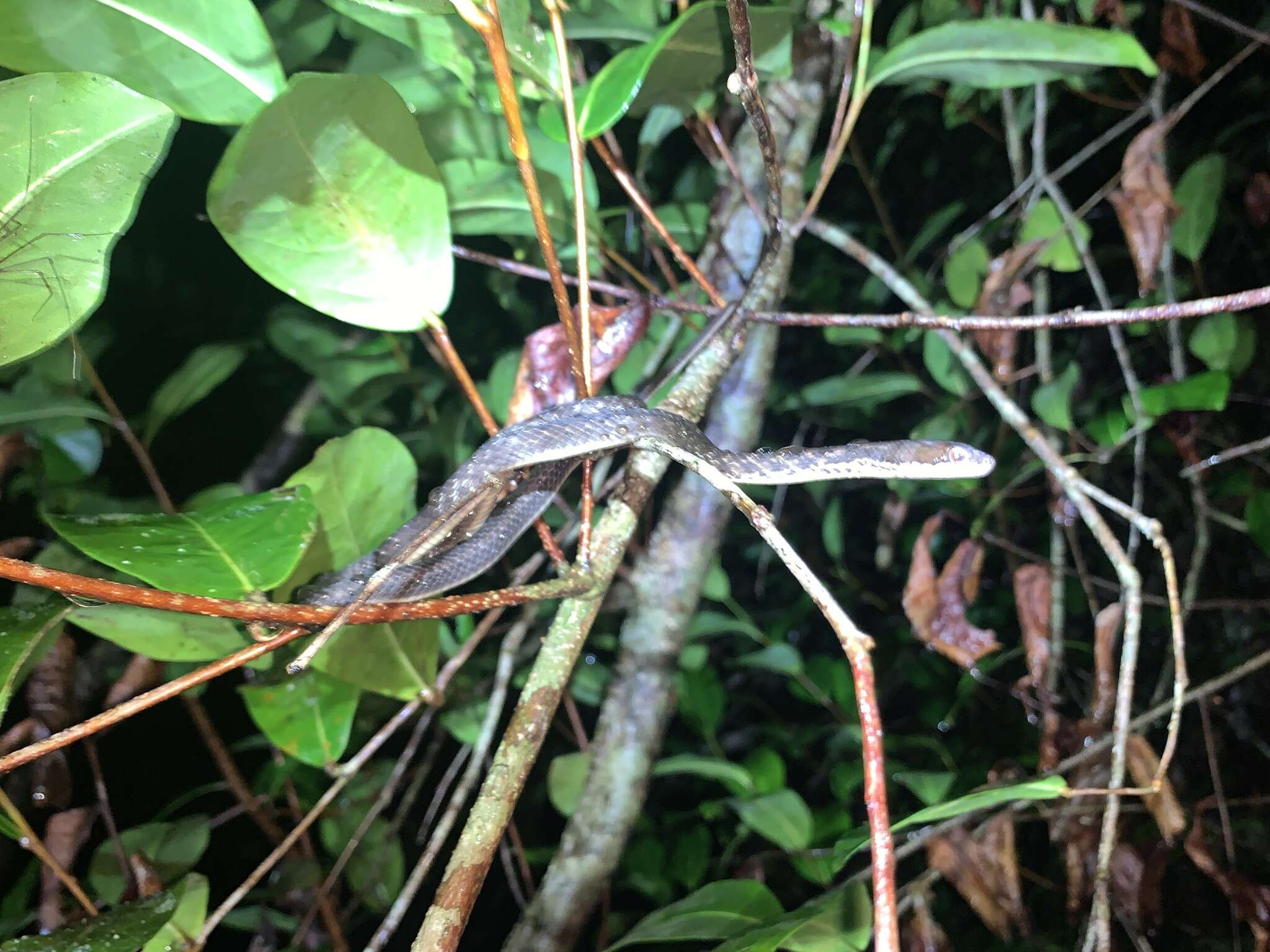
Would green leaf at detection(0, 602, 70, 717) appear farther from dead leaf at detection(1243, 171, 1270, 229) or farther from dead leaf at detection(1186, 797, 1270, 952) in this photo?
dead leaf at detection(1243, 171, 1270, 229)

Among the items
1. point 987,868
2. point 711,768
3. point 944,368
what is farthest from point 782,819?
point 944,368


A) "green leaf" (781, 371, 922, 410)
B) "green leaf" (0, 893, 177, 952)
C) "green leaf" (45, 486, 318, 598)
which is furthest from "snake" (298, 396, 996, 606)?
"green leaf" (781, 371, 922, 410)

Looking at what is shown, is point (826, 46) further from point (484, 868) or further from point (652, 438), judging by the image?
point (484, 868)

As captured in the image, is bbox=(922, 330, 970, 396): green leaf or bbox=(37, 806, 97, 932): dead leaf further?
bbox=(922, 330, 970, 396): green leaf

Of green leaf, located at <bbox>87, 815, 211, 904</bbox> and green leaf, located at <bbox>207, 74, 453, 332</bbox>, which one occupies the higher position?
green leaf, located at <bbox>207, 74, 453, 332</bbox>

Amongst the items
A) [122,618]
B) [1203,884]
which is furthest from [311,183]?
[1203,884]
